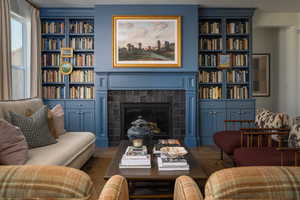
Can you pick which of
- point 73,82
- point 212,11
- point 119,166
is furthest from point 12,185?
point 212,11

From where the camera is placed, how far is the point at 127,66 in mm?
4941

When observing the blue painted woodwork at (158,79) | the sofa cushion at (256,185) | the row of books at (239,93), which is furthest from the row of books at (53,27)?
the sofa cushion at (256,185)

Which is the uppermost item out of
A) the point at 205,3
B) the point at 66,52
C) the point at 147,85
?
the point at 205,3

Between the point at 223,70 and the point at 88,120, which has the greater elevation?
the point at 223,70

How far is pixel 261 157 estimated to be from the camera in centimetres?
257

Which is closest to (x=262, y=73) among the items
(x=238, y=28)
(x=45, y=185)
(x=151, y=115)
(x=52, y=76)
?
(x=238, y=28)

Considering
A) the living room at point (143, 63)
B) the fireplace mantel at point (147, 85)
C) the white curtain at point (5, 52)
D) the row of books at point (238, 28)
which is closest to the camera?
the white curtain at point (5, 52)

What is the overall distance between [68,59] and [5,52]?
1441 millimetres

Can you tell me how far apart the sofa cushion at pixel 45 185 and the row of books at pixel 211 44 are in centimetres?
478

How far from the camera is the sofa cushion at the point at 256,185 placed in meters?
0.78

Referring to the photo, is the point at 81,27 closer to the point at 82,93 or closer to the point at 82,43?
the point at 82,43

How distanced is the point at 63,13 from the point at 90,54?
915 millimetres

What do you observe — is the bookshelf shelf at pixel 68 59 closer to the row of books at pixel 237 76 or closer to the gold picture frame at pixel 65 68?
the gold picture frame at pixel 65 68

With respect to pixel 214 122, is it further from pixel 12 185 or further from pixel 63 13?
pixel 12 185
